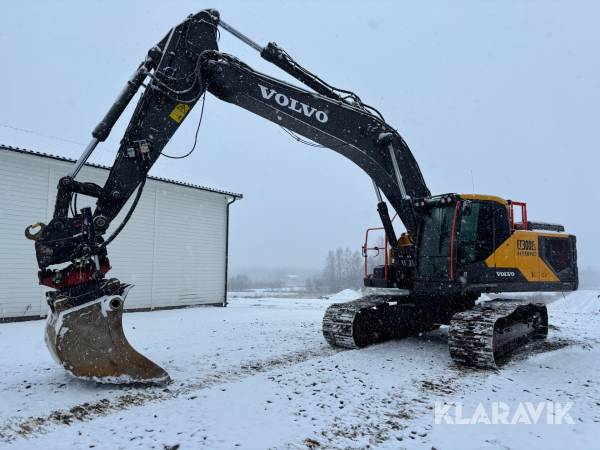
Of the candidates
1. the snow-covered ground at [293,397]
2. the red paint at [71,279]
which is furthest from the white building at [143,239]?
the red paint at [71,279]

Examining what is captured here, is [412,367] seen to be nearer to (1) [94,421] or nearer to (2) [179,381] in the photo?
(2) [179,381]

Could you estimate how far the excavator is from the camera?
5066 mm

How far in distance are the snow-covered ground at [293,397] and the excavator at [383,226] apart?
482 millimetres

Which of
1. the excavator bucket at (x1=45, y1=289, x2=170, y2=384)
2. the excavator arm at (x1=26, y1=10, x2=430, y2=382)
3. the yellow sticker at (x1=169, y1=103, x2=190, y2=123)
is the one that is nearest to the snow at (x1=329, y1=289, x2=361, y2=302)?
the excavator arm at (x1=26, y1=10, x2=430, y2=382)

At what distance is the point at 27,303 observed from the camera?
1098 cm

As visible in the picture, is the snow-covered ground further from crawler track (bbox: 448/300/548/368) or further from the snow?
the snow

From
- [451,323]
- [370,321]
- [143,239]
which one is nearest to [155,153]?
[370,321]

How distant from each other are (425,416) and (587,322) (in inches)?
394

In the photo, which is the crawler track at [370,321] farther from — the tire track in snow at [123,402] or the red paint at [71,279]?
the red paint at [71,279]

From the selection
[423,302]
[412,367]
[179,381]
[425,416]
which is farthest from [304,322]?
[425,416]

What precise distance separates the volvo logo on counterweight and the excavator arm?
0.6 inches

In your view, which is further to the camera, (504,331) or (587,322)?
(587,322)

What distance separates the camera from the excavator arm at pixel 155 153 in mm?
5012

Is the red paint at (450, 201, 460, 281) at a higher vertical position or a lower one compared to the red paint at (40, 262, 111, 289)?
higher
